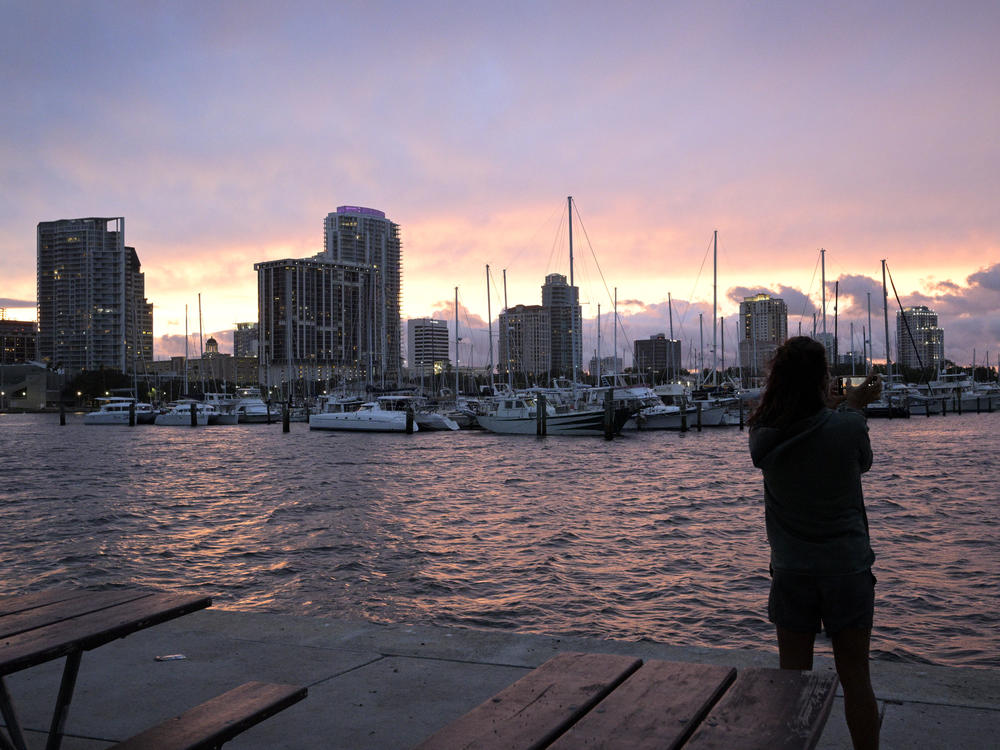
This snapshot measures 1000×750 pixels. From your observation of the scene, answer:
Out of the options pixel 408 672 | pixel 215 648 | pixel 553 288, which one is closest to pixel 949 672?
pixel 408 672

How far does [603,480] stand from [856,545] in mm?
23666

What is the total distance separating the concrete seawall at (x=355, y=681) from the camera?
4043 mm

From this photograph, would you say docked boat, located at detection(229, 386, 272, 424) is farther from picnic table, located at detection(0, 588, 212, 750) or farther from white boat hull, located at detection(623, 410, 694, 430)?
picnic table, located at detection(0, 588, 212, 750)

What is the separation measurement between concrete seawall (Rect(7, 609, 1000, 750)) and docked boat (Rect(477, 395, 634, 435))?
160 ft

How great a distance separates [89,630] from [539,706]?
6.29ft

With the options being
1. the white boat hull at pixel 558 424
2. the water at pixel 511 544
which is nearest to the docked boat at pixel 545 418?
the white boat hull at pixel 558 424

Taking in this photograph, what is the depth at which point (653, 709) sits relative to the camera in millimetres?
2570

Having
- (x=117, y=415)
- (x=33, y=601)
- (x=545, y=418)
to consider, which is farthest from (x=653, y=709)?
(x=117, y=415)

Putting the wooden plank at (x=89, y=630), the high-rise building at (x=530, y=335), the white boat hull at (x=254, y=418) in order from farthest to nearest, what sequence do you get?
the high-rise building at (x=530, y=335), the white boat hull at (x=254, y=418), the wooden plank at (x=89, y=630)

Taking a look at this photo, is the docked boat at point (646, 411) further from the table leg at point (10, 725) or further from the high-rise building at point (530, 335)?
the high-rise building at point (530, 335)

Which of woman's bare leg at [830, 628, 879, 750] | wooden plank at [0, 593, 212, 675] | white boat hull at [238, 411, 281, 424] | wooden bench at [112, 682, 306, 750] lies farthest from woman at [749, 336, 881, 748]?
white boat hull at [238, 411, 281, 424]

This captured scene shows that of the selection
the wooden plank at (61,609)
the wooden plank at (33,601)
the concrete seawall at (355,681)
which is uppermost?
the wooden plank at (61,609)

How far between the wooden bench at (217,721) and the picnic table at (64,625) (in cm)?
52

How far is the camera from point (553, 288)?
193m
